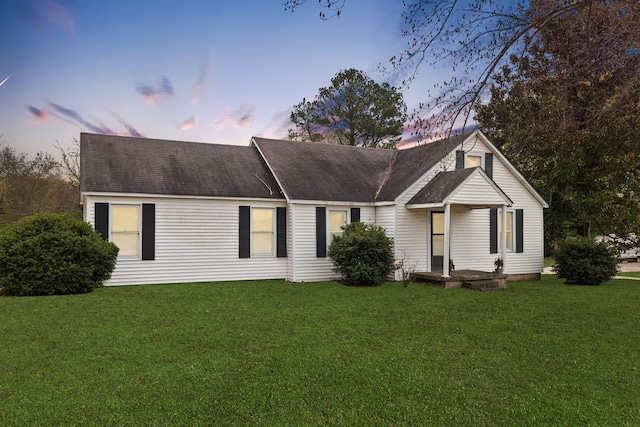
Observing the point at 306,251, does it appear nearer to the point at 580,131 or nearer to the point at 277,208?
the point at 277,208

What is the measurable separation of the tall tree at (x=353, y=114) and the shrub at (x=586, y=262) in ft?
53.2

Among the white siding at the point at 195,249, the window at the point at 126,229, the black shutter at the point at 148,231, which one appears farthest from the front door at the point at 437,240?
the window at the point at 126,229

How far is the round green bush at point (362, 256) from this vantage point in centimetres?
1341

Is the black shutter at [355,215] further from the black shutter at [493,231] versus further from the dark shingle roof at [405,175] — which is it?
the black shutter at [493,231]

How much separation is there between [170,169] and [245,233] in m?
3.31

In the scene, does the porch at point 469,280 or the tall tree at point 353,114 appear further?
the tall tree at point 353,114

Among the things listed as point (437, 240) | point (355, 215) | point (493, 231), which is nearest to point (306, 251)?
point (355, 215)

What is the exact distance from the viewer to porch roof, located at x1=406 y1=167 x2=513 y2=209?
45.1ft

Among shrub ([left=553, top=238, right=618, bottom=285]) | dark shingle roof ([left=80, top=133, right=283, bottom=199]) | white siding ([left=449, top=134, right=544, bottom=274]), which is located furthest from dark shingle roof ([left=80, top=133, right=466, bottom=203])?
shrub ([left=553, top=238, right=618, bottom=285])

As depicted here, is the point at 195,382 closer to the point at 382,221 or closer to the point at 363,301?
the point at 363,301

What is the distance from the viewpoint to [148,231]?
43.0 ft

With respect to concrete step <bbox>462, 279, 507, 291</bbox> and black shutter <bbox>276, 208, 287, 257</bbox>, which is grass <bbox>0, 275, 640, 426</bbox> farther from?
black shutter <bbox>276, 208, 287, 257</bbox>

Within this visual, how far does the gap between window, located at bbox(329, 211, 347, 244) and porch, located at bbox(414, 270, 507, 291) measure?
3.13 metres

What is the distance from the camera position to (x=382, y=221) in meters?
15.2
